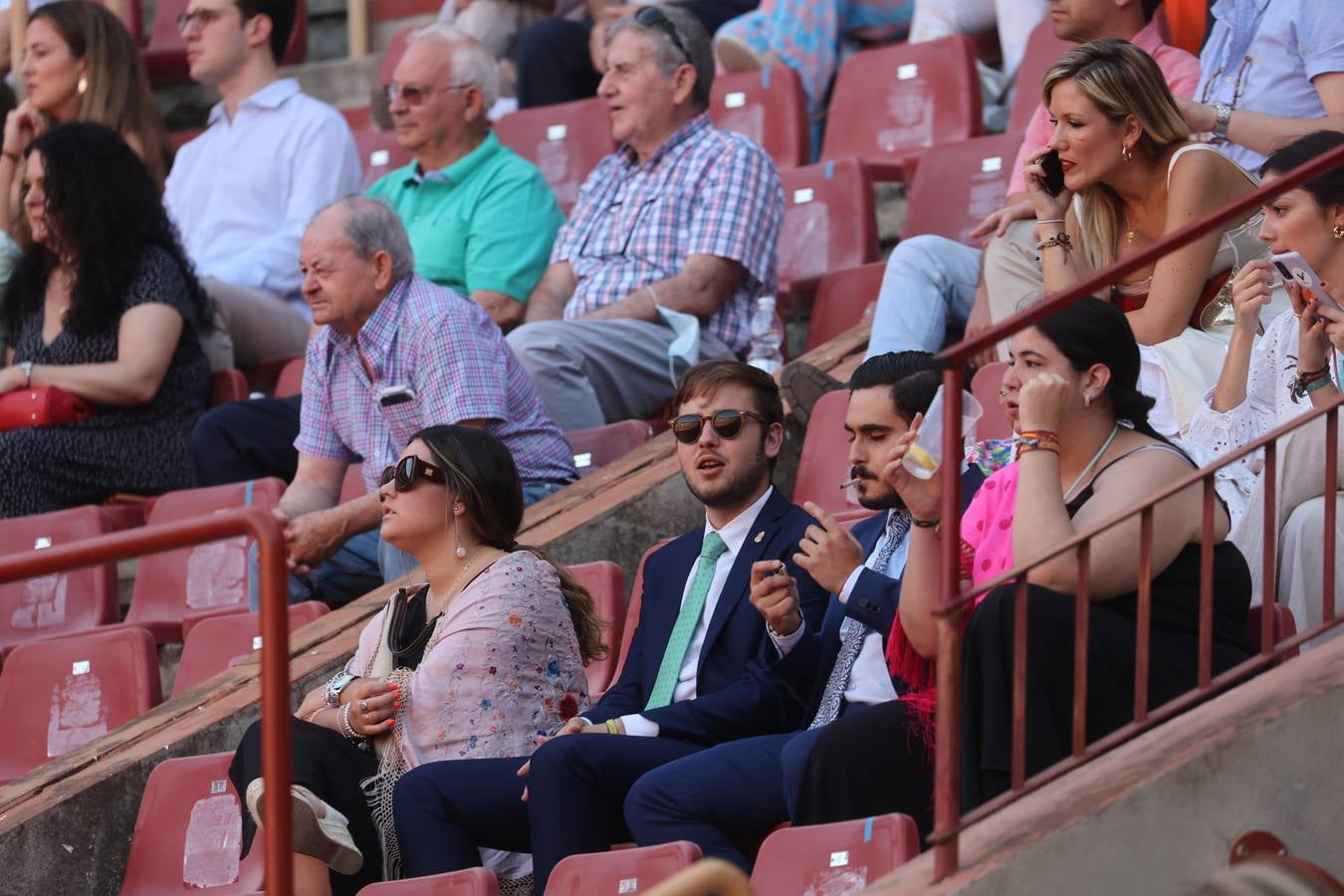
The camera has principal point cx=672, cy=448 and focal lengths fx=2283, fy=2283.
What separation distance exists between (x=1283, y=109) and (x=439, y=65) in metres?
2.64

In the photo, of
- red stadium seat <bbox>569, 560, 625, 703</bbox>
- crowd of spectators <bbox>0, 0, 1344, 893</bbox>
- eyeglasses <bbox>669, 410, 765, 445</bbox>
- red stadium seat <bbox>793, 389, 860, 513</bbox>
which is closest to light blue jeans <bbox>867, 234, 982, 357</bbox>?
crowd of spectators <bbox>0, 0, 1344, 893</bbox>

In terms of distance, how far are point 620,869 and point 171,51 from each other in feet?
21.8

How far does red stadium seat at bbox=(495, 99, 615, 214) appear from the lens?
26.0 feet

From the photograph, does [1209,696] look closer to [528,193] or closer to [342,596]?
[342,596]

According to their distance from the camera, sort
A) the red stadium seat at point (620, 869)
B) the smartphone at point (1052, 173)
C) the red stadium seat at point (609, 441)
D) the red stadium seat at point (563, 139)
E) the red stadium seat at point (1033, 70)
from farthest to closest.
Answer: the red stadium seat at point (563, 139), the red stadium seat at point (1033, 70), the red stadium seat at point (609, 441), the smartphone at point (1052, 173), the red stadium seat at point (620, 869)

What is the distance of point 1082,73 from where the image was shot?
188 inches

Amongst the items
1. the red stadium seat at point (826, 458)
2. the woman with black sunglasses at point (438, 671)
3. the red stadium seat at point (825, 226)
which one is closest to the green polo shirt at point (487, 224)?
the red stadium seat at point (825, 226)

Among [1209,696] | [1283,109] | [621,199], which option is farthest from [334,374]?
[1209,696]

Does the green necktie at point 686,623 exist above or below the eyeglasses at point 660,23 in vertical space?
below

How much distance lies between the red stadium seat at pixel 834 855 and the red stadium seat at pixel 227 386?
362cm

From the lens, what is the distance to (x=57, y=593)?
6039 millimetres

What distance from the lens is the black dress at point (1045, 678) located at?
3.39 m

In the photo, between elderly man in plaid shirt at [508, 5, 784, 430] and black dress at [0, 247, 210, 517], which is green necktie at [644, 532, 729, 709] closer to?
elderly man in plaid shirt at [508, 5, 784, 430]

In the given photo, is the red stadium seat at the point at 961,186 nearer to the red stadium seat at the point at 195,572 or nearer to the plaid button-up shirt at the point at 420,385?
the plaid button-up shirt at the point at 420,385
